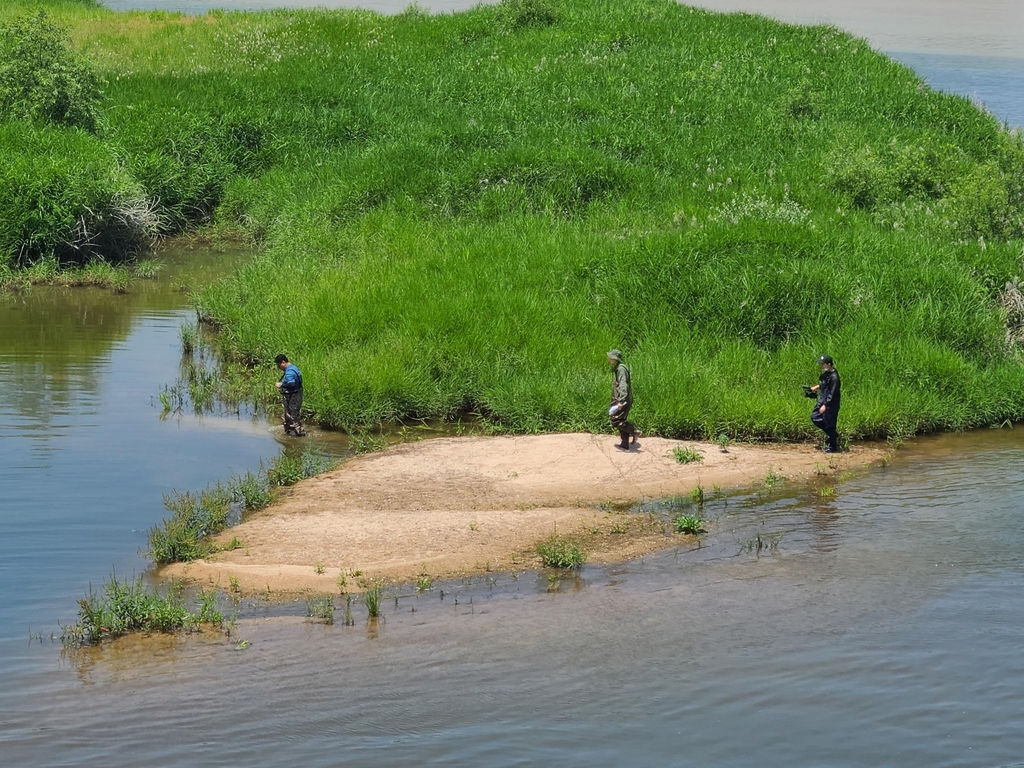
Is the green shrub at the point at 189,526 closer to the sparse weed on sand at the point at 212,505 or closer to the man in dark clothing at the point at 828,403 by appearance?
the sparse weed on sand at the point at 212,505

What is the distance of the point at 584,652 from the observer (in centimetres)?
1123

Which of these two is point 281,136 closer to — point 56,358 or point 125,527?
point 56,358

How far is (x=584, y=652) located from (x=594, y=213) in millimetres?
14948

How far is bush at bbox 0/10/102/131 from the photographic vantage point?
97.9 feet

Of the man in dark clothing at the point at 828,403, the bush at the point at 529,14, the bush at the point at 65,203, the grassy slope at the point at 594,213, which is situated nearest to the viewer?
the man in dark clothing at the point at 828,403

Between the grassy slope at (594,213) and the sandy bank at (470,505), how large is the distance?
1211 mm

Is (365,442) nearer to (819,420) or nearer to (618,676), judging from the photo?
(819,420)

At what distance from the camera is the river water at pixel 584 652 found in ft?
32.1

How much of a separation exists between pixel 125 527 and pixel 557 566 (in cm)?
459

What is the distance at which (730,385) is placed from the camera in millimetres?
18281

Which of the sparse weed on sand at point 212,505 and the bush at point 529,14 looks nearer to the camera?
the sparse weed on sand at point 212,505

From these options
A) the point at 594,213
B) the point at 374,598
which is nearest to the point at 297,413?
the point at 374,598

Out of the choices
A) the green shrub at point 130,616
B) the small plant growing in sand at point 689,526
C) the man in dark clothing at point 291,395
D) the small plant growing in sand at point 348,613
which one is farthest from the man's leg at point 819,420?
the green shrub at point 130,616

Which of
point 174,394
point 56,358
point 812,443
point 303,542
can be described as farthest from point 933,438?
point 56,358
